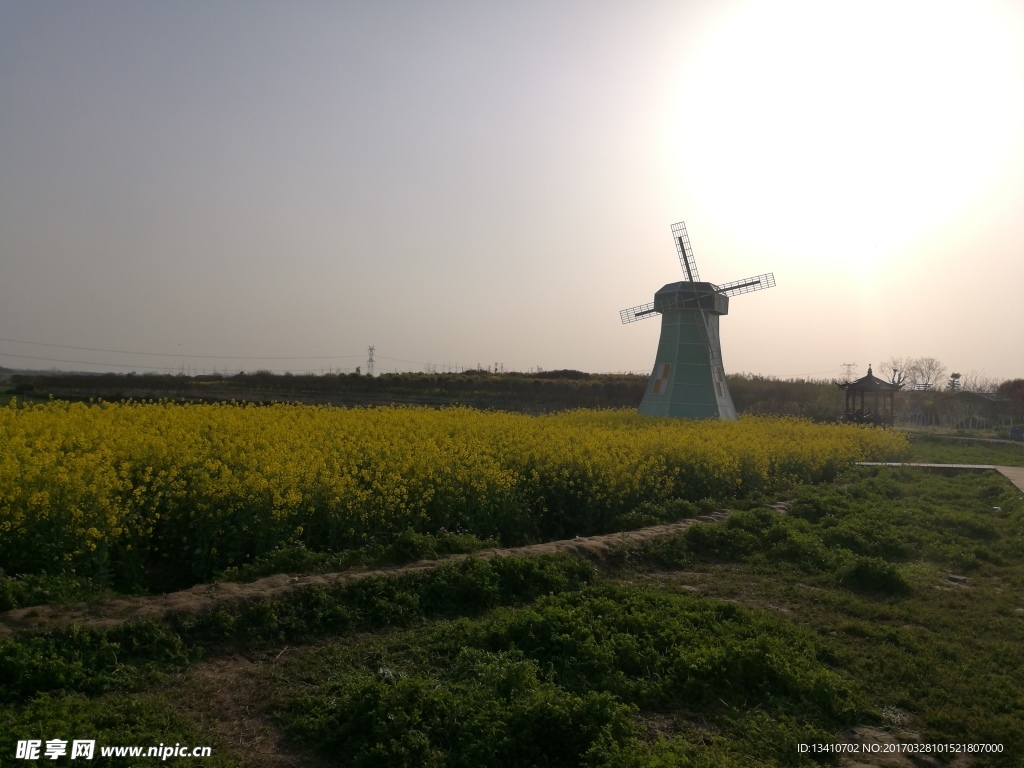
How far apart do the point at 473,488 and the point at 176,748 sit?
5389 millimetres

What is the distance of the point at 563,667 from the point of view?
16.3 ft

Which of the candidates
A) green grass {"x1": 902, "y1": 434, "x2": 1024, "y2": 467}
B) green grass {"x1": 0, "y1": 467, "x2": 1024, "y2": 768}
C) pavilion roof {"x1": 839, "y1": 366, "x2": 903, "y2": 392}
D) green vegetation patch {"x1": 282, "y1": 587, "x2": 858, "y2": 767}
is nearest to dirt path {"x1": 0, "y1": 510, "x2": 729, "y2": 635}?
green grass {"x1": 0, "y1": 467, "x2": 1024, "y2": 768}

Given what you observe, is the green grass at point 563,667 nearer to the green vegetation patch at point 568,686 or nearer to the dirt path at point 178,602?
the green vegetation patch at point 568,686

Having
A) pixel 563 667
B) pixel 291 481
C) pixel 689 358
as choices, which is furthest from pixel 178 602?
pixel 689 358

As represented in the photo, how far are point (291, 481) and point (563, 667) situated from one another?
3484 mm

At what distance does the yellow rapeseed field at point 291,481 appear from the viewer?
616 centimetres

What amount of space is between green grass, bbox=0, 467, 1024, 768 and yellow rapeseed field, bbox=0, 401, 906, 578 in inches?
57.8

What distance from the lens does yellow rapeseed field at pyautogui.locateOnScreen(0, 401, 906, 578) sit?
20.2 feet

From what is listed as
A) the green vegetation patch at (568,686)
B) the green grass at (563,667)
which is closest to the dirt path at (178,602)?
the green grass at (563,667)

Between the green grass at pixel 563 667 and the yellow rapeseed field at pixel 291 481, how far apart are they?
1.47 meters

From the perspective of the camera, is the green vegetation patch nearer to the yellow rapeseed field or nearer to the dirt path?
the dirt path

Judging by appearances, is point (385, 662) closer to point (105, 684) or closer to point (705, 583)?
point (105, 684)

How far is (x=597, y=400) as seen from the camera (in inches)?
1458

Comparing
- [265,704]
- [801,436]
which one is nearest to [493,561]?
[265,704]
